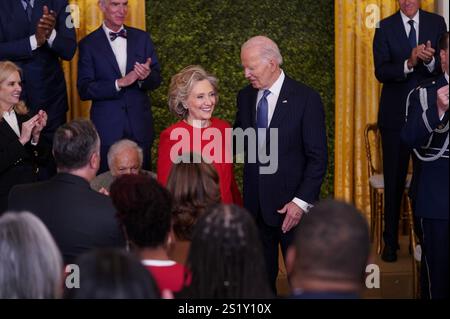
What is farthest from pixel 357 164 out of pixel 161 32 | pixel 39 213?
pixel 39 213

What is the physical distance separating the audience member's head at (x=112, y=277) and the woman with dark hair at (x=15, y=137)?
2690 millimetres

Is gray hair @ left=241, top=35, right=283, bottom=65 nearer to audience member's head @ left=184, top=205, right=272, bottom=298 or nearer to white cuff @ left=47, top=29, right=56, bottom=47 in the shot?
white cuff @ left=47, top=29, right=56, bottom=47

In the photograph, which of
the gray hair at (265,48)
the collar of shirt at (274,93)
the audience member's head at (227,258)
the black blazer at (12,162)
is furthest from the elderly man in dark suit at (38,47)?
the audience member's head at (227,258)

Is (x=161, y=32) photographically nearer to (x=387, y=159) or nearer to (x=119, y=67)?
(x=119, y=67)

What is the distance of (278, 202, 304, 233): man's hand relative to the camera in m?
4.52

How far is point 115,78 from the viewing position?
5.86 metres

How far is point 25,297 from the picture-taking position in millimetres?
2730

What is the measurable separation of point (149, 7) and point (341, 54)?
1473 millimetres

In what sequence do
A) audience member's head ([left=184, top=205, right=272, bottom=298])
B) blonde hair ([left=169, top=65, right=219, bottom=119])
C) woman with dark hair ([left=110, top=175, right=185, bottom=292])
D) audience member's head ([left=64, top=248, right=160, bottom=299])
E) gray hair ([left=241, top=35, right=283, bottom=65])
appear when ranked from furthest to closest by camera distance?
blonde hair ([left=169, top=65, right=219, bottom=119])
gray hair ([left=241, top=35, right=283, bottom=65])
woman with dark hair ([left=110, top=175, right=185, bottom=292])
audience member's head ([left=184, top=205, right=272, bottom=298])
audience member's head ([left=64, top=248, right=160, bottom=299])

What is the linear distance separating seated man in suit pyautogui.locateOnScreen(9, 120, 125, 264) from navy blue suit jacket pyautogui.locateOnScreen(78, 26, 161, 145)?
2182 mm

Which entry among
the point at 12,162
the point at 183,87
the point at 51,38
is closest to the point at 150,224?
the point at 183,87

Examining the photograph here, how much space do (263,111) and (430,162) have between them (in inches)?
36.5

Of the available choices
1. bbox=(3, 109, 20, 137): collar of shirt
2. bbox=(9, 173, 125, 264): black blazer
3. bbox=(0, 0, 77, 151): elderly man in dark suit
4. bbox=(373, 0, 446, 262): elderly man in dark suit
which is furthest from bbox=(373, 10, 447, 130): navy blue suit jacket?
bbox=(9, 173, 125, 264): black blazer

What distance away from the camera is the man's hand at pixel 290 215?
14.8 feet
